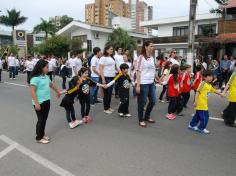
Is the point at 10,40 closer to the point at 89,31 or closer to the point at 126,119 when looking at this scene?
the point at 89,31

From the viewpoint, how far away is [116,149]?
5312 millimetres

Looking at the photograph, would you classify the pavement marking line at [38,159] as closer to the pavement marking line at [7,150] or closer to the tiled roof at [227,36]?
the pavement marking line at [7,150]

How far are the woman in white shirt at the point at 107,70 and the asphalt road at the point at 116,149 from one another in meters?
0.56

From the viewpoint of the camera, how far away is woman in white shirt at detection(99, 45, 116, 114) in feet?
26.5

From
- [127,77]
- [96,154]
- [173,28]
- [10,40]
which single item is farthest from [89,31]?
[10,40]

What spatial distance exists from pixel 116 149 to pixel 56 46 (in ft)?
102

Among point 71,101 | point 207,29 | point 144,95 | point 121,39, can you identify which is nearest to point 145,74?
point 144,95

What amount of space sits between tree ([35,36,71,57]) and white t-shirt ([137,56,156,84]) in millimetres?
29573

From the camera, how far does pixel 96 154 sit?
199 inches

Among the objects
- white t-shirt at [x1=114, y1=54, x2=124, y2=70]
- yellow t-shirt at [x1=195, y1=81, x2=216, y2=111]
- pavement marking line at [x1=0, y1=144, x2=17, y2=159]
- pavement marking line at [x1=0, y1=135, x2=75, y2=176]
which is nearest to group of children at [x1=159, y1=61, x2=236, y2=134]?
yellow t-shirt at [x1=195, y1=81, x2=216, y2=111]

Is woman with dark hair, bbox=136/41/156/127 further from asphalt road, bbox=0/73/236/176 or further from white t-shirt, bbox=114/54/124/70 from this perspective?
white t-shirt, bbox=114/54/124/70

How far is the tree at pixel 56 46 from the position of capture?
35062 mm

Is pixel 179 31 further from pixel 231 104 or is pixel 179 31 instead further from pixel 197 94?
pixel 197 94

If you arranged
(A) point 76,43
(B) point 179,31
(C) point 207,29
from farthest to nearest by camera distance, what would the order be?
(A) point 76,43 < (B) point 179,31 < (C) point 207,29
